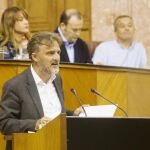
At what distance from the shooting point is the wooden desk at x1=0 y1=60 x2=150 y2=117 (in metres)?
6.41

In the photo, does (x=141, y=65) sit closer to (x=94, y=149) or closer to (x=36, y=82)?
(x=36, y=82)

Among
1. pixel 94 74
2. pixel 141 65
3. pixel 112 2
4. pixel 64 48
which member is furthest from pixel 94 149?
pixel 112 2

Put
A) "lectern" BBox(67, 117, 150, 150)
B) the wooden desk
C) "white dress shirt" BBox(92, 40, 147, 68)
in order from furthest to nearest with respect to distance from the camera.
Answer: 1. "white dress shirt" BBox(92, 40, 147, 68)
2. the wooden desk
3. "lectern" BBox(67, 117, 150, 150)

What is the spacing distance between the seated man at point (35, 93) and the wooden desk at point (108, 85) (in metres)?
1.46

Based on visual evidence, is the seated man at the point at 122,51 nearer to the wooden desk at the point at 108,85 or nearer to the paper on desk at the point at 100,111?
the wooden desk at the point at 108,85

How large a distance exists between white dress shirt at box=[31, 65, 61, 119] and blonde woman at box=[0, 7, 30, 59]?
165cm

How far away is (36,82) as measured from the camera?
15.6ft

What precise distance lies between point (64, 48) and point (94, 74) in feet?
2.16

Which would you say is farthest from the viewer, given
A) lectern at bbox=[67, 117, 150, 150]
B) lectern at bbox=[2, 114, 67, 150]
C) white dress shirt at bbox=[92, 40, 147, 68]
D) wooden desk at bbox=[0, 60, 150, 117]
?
white dress shirt at bbox=[92, 40, 147, 68]

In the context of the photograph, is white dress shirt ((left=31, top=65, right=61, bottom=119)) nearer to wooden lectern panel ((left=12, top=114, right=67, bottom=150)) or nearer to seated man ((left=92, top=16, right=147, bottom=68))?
wooden lectern panel ((left=12, top=114, right=67, bottom=150))

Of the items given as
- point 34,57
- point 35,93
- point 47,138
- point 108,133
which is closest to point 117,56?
point 34,57

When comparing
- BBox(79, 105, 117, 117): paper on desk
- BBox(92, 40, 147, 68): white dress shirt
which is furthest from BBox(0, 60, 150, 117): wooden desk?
BBox(79, 105, 117, 117): paper on desk

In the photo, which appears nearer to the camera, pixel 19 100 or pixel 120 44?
pixel 19 100

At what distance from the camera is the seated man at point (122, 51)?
24.2ft
